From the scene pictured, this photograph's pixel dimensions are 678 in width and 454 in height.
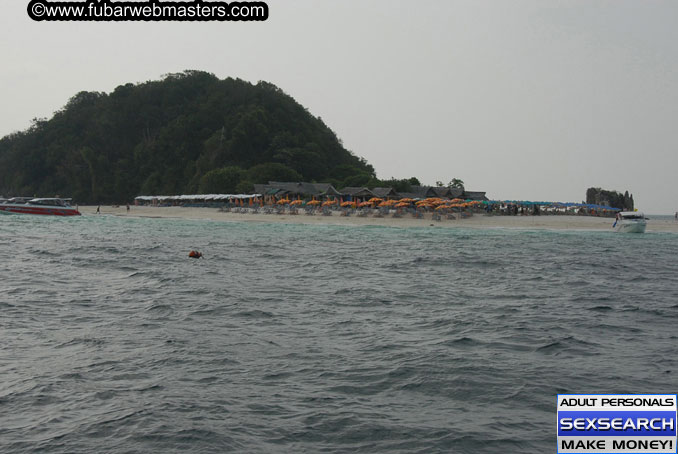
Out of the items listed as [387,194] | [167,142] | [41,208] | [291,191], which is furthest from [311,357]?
[167,142]

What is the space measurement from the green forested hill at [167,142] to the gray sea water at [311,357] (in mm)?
75351

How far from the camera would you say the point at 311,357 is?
27.8 feet

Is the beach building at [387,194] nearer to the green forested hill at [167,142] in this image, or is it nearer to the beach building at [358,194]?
the beach building at [358,194]

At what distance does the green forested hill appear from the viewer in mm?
106062

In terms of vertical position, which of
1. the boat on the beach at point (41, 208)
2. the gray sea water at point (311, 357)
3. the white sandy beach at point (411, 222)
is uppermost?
the boat on the beach at point (41, 208)

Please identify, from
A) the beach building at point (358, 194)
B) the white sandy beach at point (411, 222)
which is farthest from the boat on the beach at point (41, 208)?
the beach building at point (358, 194)

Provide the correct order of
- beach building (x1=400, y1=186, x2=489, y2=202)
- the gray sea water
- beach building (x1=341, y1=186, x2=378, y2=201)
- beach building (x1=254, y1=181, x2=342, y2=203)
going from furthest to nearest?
1. beach building (x1=400, y1=186, x2=489, y2=202)
2. beach building (x1=254, y1=181, x2=342, y2=203)
3. beach building (x1=341, y1=186, x2=378, y2=201)
4. the gray sea water

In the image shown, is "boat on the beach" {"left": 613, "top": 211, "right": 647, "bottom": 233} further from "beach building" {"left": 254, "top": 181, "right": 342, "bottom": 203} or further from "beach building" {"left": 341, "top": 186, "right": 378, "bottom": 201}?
"beach building" {"left": 254, "top": 181, "right": 342, "bottom": 203}

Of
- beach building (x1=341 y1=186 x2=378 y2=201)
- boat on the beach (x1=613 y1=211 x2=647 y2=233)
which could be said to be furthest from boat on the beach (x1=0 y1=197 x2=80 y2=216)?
boat on the beach (x1=613 y1=211 x2=647 y2=233)

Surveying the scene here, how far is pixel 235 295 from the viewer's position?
13922mm

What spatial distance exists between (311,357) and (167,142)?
114m

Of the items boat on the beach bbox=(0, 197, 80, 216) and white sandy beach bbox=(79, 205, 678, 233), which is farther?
boat on the beach bbox=(0, 197, 80, 216)

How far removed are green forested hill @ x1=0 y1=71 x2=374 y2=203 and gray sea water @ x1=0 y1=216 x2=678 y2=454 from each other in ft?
247

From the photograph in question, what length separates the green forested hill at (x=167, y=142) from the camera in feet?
348
